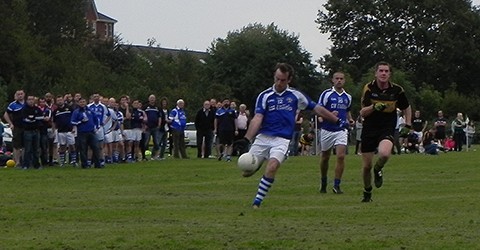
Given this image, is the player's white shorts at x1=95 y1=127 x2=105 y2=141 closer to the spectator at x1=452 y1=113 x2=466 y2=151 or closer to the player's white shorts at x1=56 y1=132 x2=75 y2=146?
the player's white shorts at x1=56 y1=132 x2=75 y2=146

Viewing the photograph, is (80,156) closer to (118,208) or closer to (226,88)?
(118,208)

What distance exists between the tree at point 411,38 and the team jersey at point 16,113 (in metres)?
69.1

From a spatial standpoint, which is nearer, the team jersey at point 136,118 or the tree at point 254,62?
the team jersey at point 136,118

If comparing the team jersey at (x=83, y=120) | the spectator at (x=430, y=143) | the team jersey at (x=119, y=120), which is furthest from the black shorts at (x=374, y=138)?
the spectator at (x=430, y=143)

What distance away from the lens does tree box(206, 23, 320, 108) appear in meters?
103

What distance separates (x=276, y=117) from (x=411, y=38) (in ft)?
281

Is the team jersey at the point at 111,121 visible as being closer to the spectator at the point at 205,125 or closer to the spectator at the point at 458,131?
the spectator at the point at 205,125

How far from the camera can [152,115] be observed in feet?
125

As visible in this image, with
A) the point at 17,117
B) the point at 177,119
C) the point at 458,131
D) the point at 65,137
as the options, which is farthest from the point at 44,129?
the point at 458,131

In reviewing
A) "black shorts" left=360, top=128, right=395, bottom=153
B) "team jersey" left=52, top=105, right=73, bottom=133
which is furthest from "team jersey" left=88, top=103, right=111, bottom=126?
"black shorts" left=360, top=128, right=395, bottom=153

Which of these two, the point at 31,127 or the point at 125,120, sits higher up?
the point at 125,120

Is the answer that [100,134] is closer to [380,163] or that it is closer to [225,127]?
[225,127]

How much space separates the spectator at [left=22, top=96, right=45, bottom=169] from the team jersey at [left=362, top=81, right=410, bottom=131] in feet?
49.0

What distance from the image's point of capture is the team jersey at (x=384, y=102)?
711 inches
